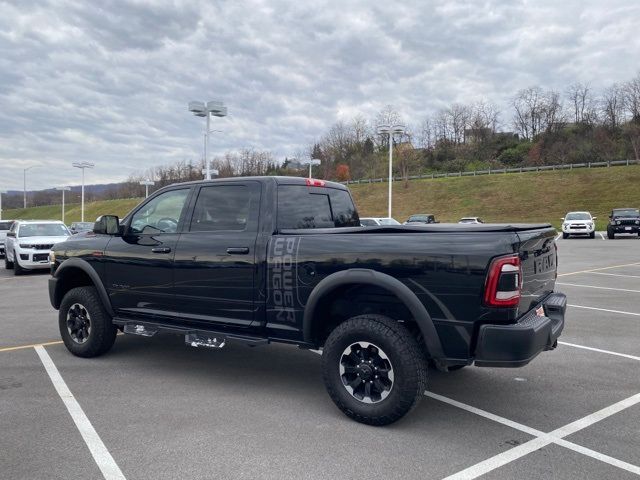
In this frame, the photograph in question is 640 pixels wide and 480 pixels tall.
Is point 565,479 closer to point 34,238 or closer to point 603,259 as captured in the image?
point 34,238

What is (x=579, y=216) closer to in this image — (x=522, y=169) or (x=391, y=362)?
(x=391, y=362)

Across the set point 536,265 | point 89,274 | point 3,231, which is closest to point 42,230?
point 3,231

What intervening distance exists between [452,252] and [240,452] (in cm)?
197

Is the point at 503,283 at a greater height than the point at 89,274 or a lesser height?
greater

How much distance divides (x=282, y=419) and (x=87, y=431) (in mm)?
1425

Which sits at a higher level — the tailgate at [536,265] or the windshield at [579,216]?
the windshield at [579,216]

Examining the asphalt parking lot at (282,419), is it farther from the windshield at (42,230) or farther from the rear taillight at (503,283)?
the windshield at (42,230)

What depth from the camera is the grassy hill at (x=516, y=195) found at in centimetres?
4934

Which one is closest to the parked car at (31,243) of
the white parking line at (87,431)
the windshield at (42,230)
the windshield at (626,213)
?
the windshield at (42,230)

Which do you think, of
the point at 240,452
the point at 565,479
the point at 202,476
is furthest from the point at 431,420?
the point at 202,476

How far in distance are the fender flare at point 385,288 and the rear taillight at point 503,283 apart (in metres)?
0.45

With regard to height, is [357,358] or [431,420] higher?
[357,358]

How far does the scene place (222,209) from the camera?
5.08 metres

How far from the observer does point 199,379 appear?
17.2 ft
